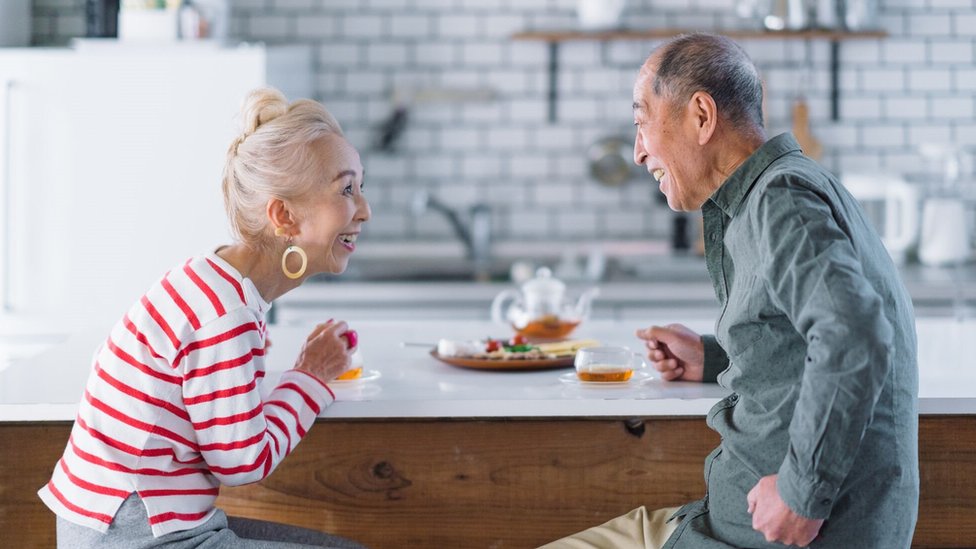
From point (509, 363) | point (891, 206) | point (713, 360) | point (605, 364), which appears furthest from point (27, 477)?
point (891, 206)

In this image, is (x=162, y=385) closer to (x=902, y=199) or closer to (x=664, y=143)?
(x=664, y=143)

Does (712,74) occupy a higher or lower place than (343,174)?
higher

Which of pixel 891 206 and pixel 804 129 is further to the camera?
pixel 804 129

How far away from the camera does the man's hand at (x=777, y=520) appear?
1.56m

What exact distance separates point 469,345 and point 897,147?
3.10 metres

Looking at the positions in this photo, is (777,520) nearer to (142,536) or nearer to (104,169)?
(142,536)

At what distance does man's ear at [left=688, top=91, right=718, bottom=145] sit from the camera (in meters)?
1.73

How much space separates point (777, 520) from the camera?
1.57 metres

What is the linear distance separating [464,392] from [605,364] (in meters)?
0.28

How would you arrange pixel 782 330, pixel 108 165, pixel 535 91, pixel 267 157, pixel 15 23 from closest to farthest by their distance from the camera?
1. pixel 782 330
2. pixel 267 157
3. pixel 108 165
4. pixel 15 23
5. pixel 535 91

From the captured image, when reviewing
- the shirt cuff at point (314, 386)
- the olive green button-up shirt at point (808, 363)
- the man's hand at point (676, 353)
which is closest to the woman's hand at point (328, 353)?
the shirt cuff at point (314, 386)

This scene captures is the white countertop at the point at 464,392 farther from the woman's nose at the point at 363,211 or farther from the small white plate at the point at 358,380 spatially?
the woman's nose at the point at 363,211

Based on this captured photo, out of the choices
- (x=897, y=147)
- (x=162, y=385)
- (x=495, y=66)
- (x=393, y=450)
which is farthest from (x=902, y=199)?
(x=162, y=385)

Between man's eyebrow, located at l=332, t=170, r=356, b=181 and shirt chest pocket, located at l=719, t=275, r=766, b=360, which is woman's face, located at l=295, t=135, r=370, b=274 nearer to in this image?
man's eyebrow, located at l=332, t=170, r=356, b=181
